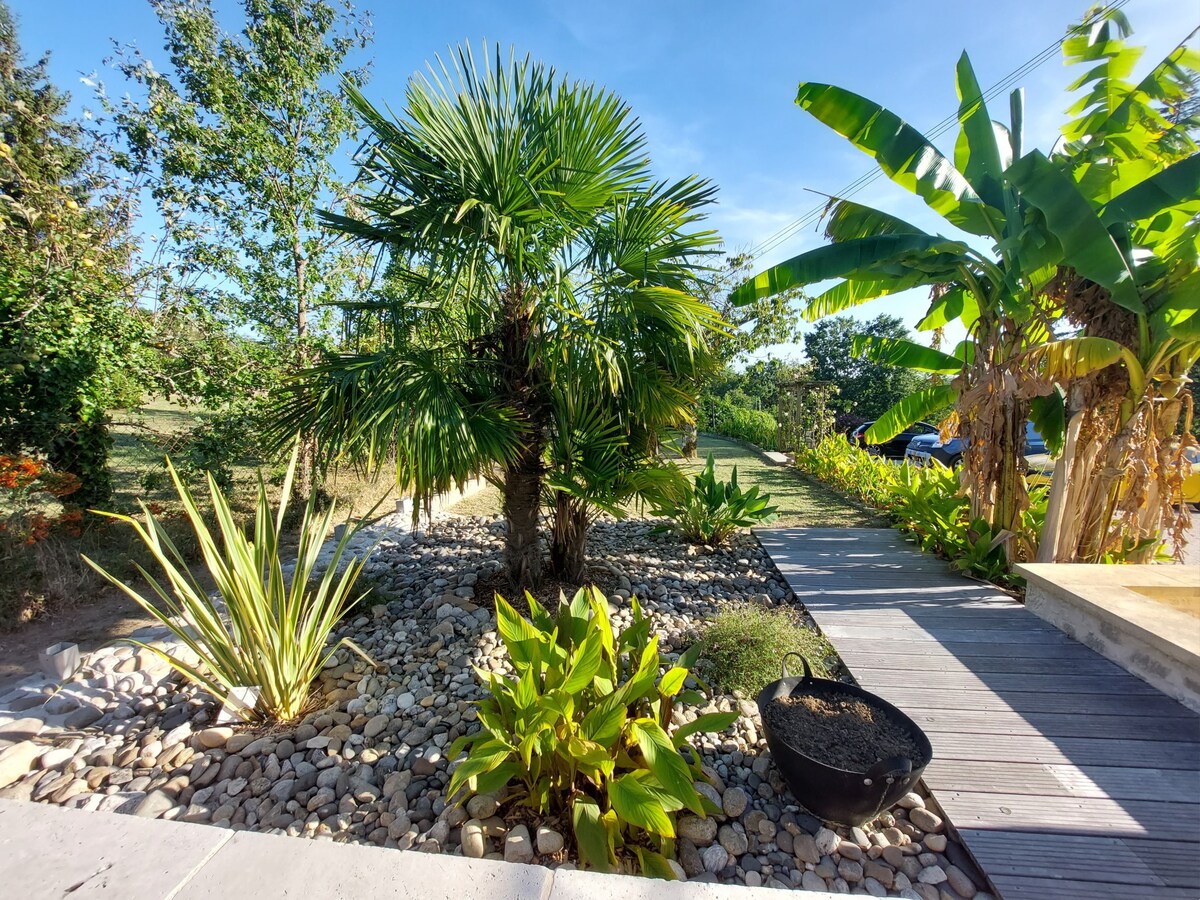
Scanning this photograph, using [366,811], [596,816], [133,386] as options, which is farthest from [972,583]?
[133,386]

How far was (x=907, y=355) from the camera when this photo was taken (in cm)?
598

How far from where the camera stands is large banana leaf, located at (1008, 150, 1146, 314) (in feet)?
9.93

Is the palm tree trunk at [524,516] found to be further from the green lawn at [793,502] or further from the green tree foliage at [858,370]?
the green tree foliage at [858,370]

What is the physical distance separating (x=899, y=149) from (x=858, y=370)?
26637 mm

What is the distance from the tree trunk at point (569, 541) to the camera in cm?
388

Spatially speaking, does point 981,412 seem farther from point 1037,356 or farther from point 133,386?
point 133,386

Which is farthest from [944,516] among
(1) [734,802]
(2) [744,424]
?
(2) [744,424]

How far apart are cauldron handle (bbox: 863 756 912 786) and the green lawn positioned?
325 cm

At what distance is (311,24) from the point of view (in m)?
5.78

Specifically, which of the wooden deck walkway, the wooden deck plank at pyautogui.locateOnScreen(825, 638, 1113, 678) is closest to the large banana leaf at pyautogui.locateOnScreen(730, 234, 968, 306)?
the wooden deck walkway

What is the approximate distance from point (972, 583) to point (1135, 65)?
434 cm

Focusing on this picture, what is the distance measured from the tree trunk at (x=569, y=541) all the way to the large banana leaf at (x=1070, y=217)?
3.80m

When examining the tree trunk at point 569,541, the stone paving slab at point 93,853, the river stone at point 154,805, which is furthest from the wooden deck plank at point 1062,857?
the river stone at point 154,805

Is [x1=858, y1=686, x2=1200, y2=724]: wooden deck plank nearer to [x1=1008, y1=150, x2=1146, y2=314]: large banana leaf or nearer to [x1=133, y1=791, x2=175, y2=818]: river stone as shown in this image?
[x1=1008, y1=150, x2=1146, y2=314]: large banana leaf
